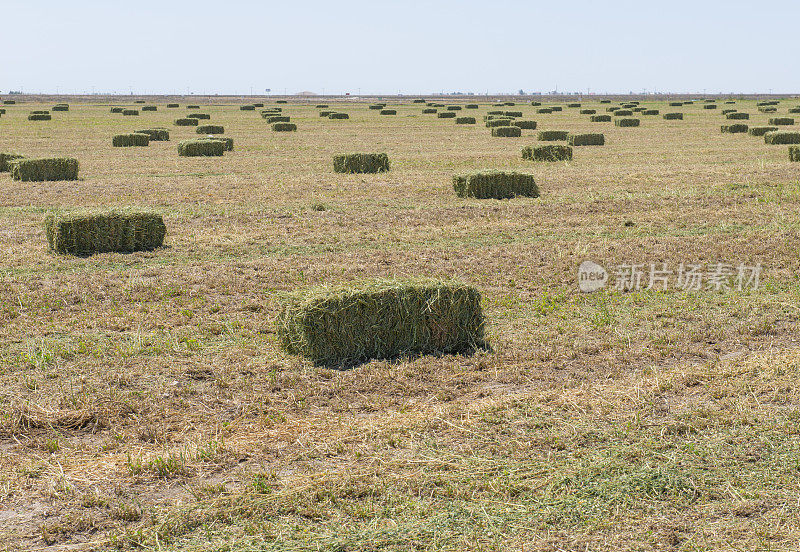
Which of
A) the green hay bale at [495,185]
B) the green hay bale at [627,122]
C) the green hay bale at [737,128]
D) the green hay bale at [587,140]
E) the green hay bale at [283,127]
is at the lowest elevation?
the green hay bale at [495,185]

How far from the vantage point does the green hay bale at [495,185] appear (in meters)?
19.3

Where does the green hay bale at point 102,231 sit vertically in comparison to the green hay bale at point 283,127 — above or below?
below

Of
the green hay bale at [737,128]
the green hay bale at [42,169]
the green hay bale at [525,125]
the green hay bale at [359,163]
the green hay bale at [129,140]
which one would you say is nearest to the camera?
the green hay bale at [42,169]

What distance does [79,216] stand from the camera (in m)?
13.5

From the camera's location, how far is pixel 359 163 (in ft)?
80.6

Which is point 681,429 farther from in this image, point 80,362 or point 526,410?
point 80,362

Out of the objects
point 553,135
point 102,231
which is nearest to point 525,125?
point 553,135

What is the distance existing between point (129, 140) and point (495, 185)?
20834 millimetres

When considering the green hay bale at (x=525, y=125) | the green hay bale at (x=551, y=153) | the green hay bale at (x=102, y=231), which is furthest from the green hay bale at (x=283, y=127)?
the green hay bale at (x=102, y=231)

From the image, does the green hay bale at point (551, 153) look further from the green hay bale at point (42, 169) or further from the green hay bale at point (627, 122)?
the green hay bale at point (627, 122)

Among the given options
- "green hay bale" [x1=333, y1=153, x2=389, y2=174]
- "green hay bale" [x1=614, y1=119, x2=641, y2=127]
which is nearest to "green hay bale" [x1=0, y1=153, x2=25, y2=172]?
"green hay bale" [x1=333, y1=153, x2=389, y2=174]

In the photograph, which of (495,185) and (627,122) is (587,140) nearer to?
(627,122)

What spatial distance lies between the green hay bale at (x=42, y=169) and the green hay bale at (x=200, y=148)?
265 inches

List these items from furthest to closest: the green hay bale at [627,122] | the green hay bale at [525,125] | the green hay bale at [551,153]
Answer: the green hay bale at [627,122]
the green hay bale at [525,125]
the green hay bale at [551,153]
